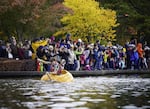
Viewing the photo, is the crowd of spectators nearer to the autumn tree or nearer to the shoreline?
the shoreline

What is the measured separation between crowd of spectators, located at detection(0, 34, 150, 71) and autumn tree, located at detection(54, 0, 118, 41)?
945 centimetres

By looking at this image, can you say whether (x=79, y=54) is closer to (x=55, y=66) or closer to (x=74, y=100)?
(x=55, y=66)

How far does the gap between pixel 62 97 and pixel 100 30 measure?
104 feet

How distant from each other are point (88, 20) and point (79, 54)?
46.9 ft

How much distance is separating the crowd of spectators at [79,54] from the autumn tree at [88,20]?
372 inches

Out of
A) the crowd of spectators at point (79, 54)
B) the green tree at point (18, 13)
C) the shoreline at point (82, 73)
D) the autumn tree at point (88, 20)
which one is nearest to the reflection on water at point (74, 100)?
the shoreline at point (82, 73)

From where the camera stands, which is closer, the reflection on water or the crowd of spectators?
the reflection on water

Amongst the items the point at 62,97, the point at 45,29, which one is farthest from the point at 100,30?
the point at 62,97

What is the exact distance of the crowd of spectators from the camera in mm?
29516

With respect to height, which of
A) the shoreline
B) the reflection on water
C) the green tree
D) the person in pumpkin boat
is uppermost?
the green tree

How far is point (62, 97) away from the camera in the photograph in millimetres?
15406

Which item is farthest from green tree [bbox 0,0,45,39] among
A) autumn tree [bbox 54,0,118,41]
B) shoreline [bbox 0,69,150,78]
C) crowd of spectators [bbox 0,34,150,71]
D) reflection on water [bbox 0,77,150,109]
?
reflection on water [bbox 0,77,150,109]

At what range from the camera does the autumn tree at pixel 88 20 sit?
45.3 m

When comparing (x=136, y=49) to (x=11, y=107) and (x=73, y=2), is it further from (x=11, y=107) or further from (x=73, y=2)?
(x=11, y=107)
